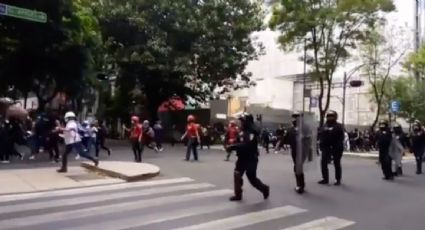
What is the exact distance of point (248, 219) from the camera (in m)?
8.42

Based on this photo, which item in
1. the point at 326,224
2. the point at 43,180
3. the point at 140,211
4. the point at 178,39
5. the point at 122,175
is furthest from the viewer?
the point at 178,39

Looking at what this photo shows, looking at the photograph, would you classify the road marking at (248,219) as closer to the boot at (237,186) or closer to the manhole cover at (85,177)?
the boot at (237,186)

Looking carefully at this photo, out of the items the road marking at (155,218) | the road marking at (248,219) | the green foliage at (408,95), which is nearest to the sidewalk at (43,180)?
the road marking at (155,218)

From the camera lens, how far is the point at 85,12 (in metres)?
27.4

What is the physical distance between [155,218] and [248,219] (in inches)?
55.9

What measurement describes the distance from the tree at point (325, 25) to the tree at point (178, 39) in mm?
3866

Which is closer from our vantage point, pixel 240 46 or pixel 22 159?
pixel 22 159

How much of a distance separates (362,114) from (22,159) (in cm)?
4337

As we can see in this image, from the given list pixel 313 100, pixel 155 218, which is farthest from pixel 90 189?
pixel 313 100

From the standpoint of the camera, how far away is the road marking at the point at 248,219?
7850 mm

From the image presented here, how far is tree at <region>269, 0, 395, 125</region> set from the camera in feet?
101

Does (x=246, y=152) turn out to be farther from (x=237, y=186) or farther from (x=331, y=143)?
(x=331, y=143)

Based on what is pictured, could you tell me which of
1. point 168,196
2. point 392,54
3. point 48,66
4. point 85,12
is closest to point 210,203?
point 168,196

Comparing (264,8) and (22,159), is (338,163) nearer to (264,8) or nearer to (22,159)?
(22,159)
